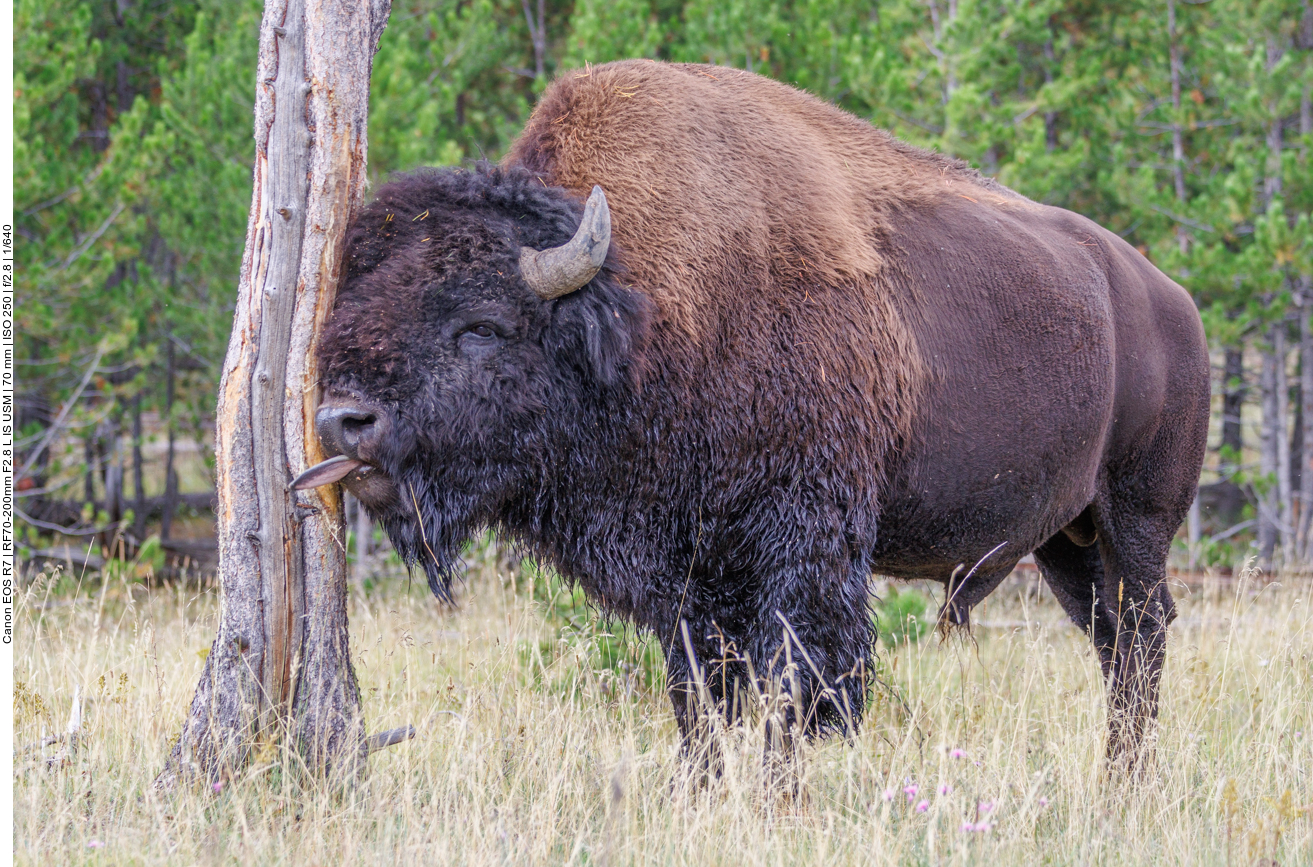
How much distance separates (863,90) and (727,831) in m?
8.95

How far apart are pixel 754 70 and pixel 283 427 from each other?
9046 millimetres

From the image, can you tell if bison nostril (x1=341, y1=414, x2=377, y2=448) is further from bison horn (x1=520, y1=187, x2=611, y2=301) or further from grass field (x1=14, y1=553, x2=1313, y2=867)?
grass field (x1=14, y1=553, x2=1313, y2=867)

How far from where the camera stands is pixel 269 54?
3.34m

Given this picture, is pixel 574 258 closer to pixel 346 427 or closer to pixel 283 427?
pixel 346 427

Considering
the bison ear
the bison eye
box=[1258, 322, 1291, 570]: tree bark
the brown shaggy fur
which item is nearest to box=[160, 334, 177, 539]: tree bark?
the brown shaggy fur

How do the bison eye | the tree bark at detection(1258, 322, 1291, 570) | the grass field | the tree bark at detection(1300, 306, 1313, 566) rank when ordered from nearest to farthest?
the grass field, the bison eye, the tree bark at detection(1300, 306, 1313, 566), the tree bark at detection(1258, 322, 1291, 570)

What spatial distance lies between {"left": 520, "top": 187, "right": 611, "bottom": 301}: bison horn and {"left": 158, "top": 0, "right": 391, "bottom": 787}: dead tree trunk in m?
0.65

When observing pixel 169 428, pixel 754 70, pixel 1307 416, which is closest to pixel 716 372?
pixel 754 70

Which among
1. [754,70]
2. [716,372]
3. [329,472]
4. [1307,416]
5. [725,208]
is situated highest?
[754,70]

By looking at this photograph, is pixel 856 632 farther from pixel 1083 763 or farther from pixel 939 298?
pixel 939 298

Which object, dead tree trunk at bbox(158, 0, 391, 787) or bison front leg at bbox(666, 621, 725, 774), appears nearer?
dead tree trunk at bbox(158, 0, 391, 787)

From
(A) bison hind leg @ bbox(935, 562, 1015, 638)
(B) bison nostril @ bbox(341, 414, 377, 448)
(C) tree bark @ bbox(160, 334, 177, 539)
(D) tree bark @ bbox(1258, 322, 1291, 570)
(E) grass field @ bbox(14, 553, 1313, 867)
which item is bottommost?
(C) tree bark @ bbox(160, 334, 177, 539)

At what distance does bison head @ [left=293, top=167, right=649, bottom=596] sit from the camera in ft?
10.4

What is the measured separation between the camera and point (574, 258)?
10.4 feet
